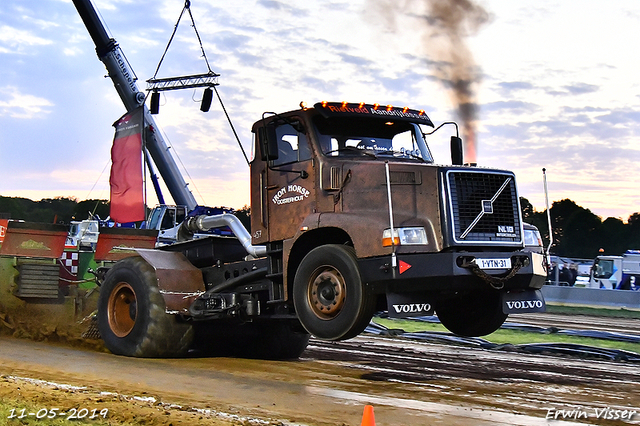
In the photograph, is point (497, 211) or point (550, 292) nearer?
point (497, 211)

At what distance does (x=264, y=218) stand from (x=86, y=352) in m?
3.24

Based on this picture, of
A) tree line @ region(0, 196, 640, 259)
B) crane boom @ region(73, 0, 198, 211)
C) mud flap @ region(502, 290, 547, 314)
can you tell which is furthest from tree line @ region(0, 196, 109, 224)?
mud flap @ region(502, 290, 547, 314)

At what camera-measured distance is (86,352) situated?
10492 mm

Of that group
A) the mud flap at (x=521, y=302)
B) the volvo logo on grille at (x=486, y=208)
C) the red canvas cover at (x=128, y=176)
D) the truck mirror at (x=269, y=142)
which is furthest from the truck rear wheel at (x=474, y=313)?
the red canvas cover at (x=128, y=176)

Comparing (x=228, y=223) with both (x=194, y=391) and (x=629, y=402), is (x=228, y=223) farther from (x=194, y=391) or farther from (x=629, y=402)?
(x=629, y=402)

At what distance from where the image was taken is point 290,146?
9148mm

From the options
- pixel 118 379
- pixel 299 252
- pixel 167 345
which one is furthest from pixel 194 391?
pixel 167 345

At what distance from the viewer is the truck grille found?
7.87 m

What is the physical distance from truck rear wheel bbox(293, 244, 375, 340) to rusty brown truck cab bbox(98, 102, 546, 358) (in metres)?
0.01

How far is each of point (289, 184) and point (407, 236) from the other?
184cm

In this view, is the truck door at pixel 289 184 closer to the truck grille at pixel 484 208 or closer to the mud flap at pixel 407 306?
the mud flap at pixel 407 306

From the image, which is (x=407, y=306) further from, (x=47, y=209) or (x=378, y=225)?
(x=47, y=209)

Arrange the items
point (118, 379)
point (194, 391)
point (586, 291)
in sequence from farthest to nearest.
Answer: point (586, 291) → point (118, 379) → point (194, 391)
